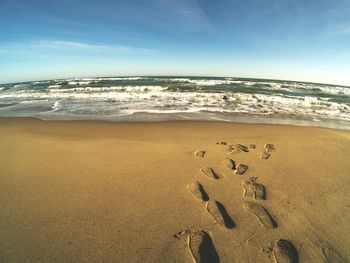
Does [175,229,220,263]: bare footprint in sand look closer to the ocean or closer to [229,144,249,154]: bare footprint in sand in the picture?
[229,144,249,154]: bare footprint in sand

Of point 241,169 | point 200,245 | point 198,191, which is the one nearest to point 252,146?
point 241,169

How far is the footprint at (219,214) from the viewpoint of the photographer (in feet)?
7.93

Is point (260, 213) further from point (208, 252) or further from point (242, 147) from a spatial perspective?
point (242, 147)

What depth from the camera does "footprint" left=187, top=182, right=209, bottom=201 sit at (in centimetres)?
288

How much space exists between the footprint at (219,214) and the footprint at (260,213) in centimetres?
32

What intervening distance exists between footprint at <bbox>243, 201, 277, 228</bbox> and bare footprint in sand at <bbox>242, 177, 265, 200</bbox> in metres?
0.19

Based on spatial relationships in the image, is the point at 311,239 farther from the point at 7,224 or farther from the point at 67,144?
the point at 67,144

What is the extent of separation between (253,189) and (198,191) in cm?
85

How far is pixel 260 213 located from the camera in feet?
8.50

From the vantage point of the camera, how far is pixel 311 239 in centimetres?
224

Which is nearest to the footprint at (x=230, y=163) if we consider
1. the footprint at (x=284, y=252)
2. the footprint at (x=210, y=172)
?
the footprint at (x=210, y=172)

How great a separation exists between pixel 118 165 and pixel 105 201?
1.06 metres

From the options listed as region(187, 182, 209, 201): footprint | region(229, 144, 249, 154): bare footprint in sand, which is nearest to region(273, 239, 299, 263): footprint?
region(187, 182, 209, 201): footprint

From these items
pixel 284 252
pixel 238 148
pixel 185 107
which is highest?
pixel 185 107
